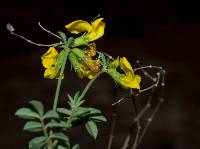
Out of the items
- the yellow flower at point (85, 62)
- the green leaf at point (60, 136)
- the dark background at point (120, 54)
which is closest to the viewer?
the green leaf at point (60, 136)

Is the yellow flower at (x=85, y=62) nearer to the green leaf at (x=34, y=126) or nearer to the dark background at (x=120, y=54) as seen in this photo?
the green leaf at (x=34, y=126)

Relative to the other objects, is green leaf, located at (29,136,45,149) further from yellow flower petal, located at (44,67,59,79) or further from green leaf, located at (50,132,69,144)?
yellow flower petal, located at (44,67,59,79)

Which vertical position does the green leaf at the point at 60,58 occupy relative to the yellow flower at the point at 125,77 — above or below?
above

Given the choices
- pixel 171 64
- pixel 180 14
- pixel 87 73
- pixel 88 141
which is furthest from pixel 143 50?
pixel 87 73

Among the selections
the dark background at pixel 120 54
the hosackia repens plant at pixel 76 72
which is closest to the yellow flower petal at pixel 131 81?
the hosackia repens plant at pixel 76 72

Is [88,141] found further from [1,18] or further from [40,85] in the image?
[1,18]

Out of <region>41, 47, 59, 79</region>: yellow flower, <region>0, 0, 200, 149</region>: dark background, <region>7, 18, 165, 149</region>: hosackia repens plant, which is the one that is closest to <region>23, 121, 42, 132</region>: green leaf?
<region>7, 18, 165, 149</region>: hosackia repens plant

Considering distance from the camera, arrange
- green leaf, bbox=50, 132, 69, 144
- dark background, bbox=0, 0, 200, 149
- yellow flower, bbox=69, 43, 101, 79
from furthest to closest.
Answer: dark background, bbox=0, 0, 200, 149 → yellow flower, bbox=69, 43, 101, 79 → green leaf, bbox=50, 132, 69, 144
